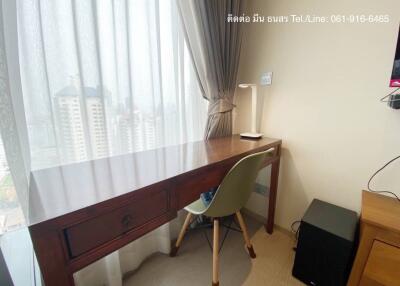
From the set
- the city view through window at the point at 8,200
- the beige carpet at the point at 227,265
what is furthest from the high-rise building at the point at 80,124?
the beige carpet at the point at 227,265

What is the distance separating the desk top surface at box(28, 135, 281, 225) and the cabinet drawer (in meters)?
0.73

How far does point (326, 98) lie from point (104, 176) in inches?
54.9

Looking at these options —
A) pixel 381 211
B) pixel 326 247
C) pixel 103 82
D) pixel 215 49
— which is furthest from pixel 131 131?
pixel 381 211

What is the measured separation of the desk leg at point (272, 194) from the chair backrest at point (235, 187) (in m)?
0.50

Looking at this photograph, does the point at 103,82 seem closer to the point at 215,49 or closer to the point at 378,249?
the point at 215,49

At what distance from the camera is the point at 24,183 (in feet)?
2.37

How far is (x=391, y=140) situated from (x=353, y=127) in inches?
7.3

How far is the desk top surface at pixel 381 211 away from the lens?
2.74 ft

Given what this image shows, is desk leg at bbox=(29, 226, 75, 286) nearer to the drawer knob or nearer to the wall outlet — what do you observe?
the drawer knob

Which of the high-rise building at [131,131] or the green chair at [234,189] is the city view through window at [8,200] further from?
the green chair at [234,189]

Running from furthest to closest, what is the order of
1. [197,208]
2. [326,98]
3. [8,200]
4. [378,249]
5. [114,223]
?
1. [326,98]
2. [197,208]
3. [378,249]
4. [8,200]
5. [114,223]

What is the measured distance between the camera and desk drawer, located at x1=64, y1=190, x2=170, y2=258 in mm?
492

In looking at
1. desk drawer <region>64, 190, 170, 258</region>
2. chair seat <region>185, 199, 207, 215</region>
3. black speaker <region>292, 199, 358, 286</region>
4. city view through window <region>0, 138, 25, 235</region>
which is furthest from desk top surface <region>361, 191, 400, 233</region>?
city view through window <region>0, 138, 25, 235</region>

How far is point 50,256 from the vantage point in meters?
0.45
